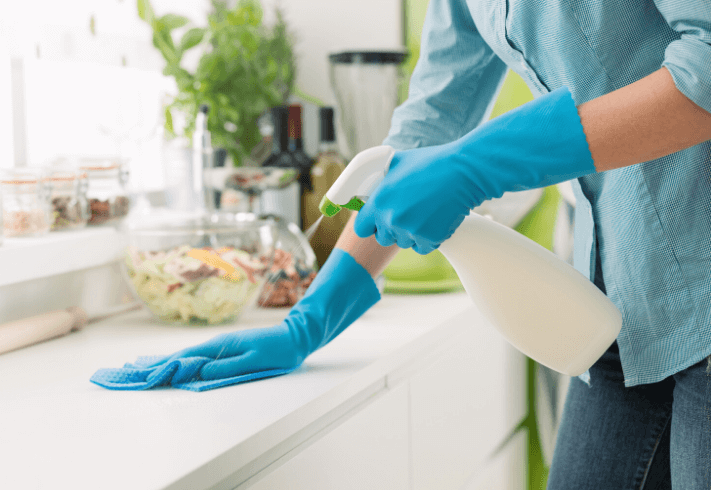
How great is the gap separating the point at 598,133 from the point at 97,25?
3.67 ft

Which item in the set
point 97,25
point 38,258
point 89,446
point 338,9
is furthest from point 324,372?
point 338,9

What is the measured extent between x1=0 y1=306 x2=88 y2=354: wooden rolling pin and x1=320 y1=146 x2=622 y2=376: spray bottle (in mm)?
567

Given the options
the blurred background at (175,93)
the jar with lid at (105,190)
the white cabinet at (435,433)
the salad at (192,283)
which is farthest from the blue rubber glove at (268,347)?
the jar with lid at (105,190)

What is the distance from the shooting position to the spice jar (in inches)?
40.8

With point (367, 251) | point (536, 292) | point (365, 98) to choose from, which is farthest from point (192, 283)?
point (365, 98)

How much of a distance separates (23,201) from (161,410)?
0.53 m

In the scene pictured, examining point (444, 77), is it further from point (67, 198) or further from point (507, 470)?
point (507, 470)

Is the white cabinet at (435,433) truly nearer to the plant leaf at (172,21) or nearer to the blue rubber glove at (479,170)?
the blue rubber glove at (479,170)

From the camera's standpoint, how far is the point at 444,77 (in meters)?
0.94

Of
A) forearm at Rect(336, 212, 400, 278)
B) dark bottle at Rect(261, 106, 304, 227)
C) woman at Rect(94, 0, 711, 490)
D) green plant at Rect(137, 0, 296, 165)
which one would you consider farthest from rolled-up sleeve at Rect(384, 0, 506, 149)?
green plant at Rect(137, 0, 296, 165)

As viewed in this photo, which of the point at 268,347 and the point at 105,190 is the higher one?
the point at 105,190

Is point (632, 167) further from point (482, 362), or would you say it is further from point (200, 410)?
point (482, 362)

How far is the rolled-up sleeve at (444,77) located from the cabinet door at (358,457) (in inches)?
14.1

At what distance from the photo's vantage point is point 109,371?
0.79 metres
